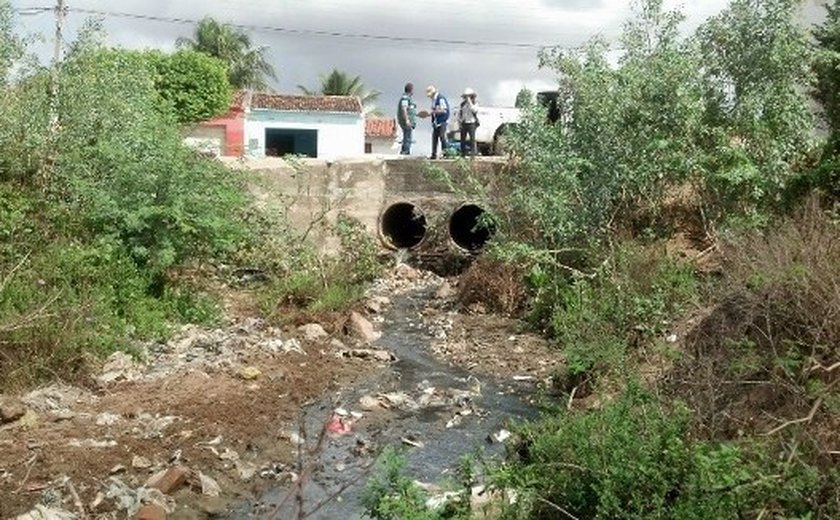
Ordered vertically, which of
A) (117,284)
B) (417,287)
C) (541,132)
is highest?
(541,132)

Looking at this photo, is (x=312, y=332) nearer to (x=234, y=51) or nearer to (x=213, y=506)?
(x=213, y=506)

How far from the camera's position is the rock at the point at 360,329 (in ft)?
39.9

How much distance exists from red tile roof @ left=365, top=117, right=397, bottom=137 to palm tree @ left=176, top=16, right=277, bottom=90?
4.48 metres

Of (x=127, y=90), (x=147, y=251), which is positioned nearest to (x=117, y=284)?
(x=147, y=251)

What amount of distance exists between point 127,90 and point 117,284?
2784 mm

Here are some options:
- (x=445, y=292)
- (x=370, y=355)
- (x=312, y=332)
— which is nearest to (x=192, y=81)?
(x=445, y=292)

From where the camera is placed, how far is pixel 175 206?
36.9 feet

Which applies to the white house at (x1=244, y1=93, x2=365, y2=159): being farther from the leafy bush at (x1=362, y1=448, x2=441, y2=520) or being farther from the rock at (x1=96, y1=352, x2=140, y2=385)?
the leafy bush at (x1=362, y1=448, x2=441, y2=520)

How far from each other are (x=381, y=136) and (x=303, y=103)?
5.80 m

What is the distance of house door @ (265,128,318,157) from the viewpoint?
3638 cm

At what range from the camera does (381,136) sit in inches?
1638

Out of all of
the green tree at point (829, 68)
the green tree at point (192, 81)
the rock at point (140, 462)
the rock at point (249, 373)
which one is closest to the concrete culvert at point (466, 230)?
the green tree at point (829, 68)

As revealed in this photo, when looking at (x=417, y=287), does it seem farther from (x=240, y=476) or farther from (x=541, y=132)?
(x=240, y=476)

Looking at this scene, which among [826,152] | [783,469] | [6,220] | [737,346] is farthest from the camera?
[6,220]
